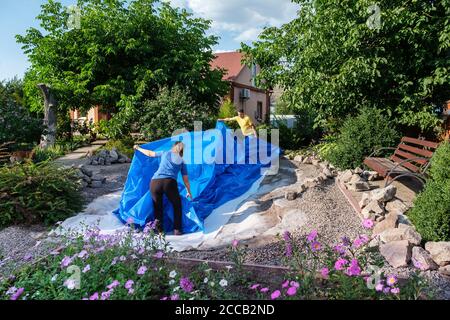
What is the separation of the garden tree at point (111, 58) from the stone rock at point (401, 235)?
10143mm

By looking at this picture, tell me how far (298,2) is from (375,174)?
5839 millimetres

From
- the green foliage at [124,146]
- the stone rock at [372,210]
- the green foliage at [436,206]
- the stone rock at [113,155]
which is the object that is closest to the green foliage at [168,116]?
the green foliage at [124,146]

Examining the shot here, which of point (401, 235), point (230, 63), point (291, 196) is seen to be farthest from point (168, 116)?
point (230, 63)

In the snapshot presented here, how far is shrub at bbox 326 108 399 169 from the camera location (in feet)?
26.9

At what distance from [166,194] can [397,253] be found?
10.2 feet

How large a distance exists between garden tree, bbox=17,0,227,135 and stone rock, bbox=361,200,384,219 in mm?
9394

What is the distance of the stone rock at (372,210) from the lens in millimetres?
4676

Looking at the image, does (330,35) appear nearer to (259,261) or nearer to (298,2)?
(298,2)

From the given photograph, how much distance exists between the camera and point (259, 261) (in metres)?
3.94

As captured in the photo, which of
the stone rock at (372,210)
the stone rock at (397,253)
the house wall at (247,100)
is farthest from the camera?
the house wall at (247,100)

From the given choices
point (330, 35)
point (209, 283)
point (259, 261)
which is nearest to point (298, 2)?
point (330, 35)

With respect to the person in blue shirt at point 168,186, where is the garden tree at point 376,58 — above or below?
above

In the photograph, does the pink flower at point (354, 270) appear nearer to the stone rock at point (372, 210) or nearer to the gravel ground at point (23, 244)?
the stone rock at point (372, 210)

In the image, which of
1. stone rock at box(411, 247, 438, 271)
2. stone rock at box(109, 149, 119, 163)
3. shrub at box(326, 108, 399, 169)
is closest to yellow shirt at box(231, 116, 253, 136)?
shrub at box(326, 108, 399, 169)
